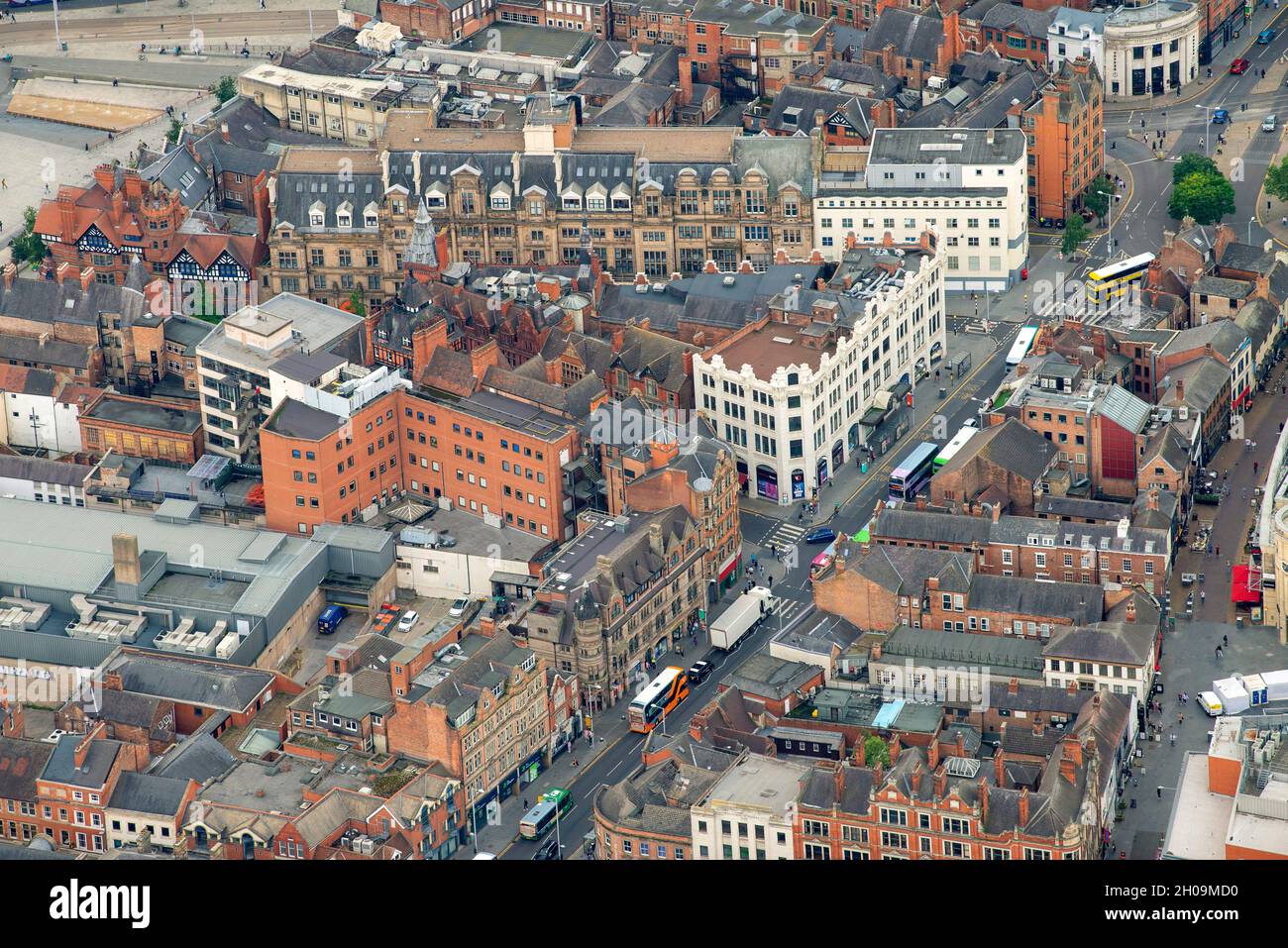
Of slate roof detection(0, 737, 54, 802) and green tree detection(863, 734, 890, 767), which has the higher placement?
green tree detection(863, 734, 890, 767)

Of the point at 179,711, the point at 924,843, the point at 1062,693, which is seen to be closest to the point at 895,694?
the point at 1062,693

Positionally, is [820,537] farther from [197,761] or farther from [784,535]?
[197,761]

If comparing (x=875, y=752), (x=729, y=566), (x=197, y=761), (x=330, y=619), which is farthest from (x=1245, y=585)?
(x=197, y=761)

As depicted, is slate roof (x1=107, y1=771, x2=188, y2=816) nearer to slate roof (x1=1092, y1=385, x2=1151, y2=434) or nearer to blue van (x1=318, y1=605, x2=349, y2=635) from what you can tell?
blue van (x1=318, y1=605, x2=349, y2=635)

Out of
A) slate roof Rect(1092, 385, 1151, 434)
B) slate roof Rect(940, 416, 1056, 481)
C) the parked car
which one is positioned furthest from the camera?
the parked car

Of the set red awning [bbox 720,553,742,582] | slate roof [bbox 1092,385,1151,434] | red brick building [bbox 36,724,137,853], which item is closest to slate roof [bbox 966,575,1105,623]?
red awning [bbox 720,553,742,582]

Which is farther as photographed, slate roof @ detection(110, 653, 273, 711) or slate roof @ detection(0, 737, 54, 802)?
slate roof @ detection(110, 653, 273, 711)

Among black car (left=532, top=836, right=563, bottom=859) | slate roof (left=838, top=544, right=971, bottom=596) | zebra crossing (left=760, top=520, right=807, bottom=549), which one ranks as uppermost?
slate roof (left=838, top=544, right=971, bottom=596)
